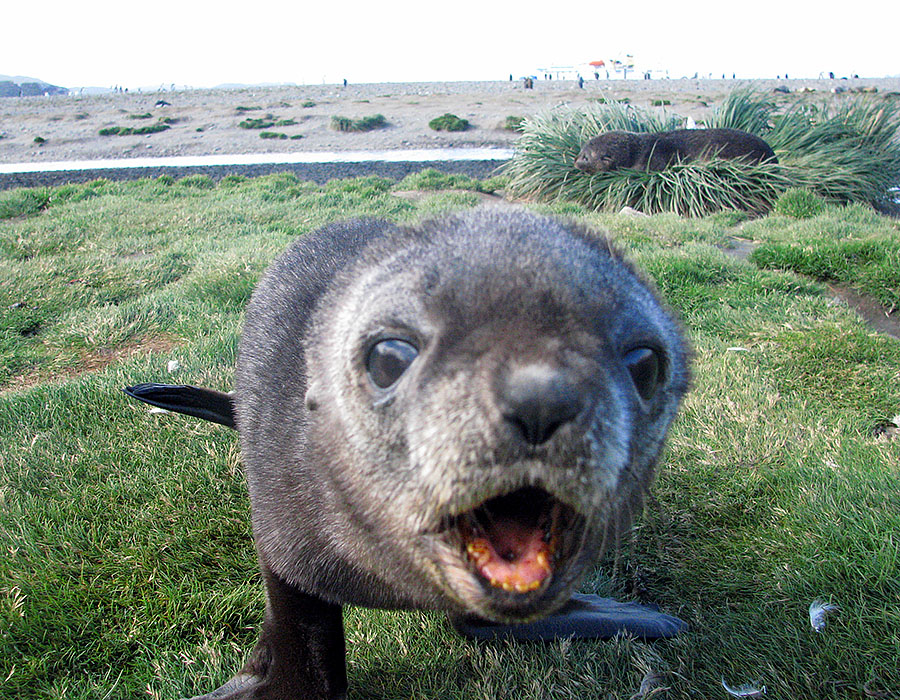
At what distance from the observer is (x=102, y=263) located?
6.98 metres

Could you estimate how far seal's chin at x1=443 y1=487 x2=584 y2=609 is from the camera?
1301 mm

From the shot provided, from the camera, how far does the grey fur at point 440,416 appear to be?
1.23 meters

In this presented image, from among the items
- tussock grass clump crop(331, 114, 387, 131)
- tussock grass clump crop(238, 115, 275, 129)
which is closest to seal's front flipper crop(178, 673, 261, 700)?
tussock grass clump crop(331, 114, 387, 131)

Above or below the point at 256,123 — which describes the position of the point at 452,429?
above

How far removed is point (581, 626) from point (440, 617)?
46cm

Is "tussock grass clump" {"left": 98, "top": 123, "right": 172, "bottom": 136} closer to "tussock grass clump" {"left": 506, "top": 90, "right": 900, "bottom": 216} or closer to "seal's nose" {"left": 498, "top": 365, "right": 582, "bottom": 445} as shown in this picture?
"tussock grass clump" {"left": 506, "top": 90, "right": 900, "bottom": 216}

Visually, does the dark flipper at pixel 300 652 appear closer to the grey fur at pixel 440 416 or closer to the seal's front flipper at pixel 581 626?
the grey fur at pixel 440 416

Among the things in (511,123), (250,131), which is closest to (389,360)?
(511,123)

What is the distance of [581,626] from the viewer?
2240 mm

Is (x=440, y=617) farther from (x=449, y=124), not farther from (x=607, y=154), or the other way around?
(x=449, y=124)

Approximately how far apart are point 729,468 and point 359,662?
180 centimetres

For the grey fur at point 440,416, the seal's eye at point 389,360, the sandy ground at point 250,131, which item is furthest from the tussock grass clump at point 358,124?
the seal's eye at point 389,360

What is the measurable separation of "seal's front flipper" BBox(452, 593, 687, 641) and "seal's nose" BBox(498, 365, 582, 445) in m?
1.19

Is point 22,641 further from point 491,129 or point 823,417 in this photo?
point 491,129
